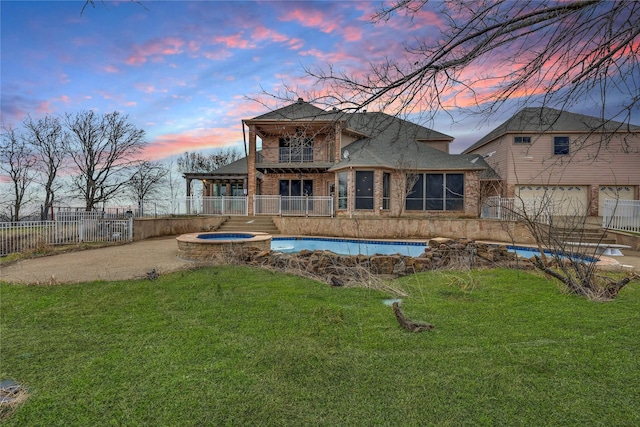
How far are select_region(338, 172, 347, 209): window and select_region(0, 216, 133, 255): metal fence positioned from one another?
1073 cm

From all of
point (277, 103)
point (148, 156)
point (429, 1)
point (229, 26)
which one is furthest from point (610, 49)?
point (148, 156)

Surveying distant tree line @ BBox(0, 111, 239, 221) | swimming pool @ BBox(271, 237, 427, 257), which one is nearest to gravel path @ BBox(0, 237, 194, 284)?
swimming pool @ BBox(271, 237, 427, 257)

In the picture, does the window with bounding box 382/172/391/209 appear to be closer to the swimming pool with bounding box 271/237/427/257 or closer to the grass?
the swimming pool with bounding box 271/237/427/257

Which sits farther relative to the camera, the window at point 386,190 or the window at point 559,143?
the window at point 559,143

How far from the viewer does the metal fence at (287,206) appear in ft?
64.9

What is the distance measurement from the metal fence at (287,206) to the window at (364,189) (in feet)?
6.77

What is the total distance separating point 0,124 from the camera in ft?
64.4

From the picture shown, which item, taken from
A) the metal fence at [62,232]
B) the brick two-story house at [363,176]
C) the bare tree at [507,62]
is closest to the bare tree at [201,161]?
the brick two-story house at [363,176]

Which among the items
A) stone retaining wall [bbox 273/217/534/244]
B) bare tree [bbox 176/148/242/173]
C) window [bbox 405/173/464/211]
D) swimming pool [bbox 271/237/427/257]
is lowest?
swimming pool [bbox 271/237/427/257]

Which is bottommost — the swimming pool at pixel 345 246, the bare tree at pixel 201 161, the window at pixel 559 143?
the swimming pool at pixel 345 246

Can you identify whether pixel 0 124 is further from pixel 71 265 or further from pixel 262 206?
pixel 71 265

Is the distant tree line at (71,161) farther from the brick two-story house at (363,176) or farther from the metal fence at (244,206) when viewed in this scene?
the brick two-story house at (363,176)

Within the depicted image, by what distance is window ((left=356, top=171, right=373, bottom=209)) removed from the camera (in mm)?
18906

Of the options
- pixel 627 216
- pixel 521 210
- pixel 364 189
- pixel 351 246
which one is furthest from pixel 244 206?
pixel 627 216
